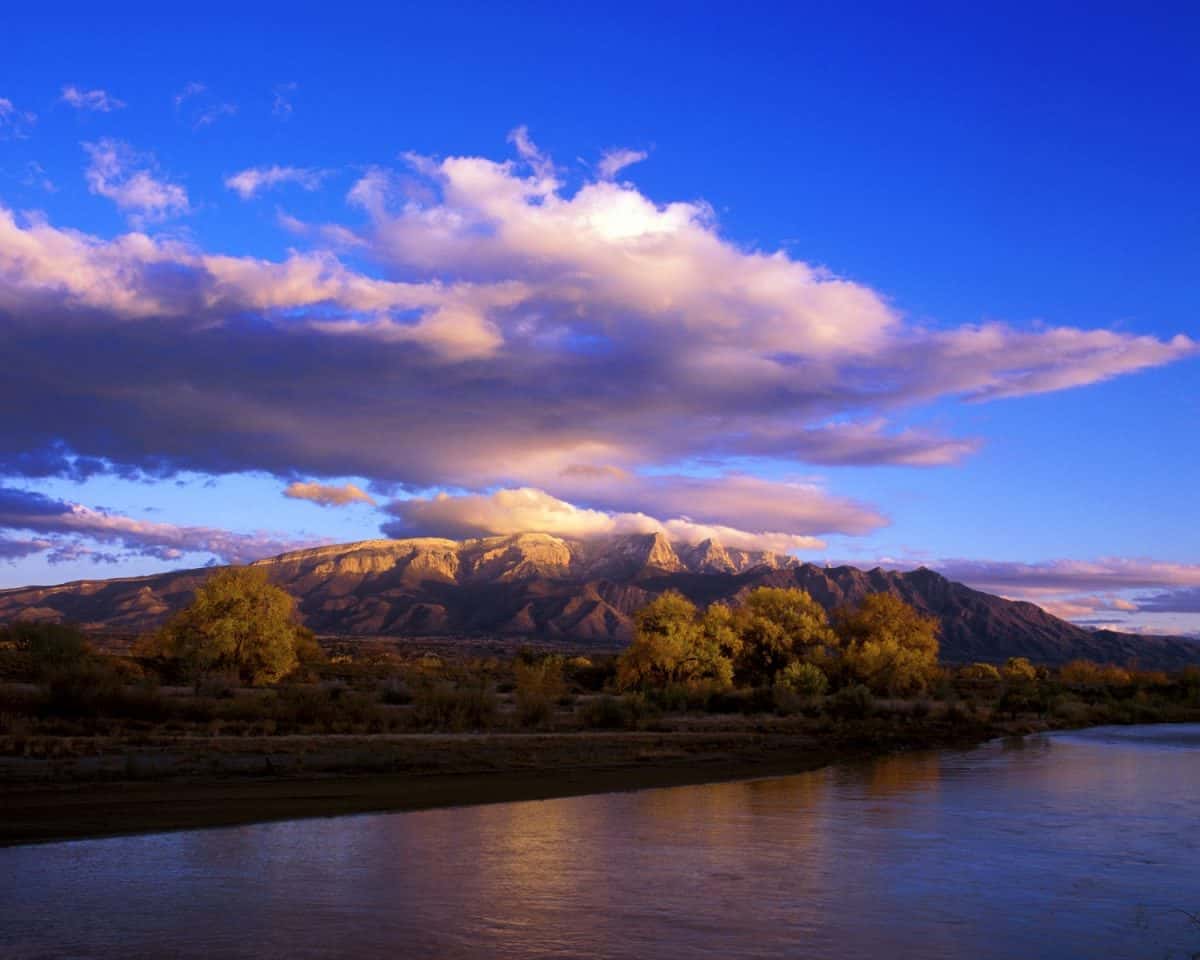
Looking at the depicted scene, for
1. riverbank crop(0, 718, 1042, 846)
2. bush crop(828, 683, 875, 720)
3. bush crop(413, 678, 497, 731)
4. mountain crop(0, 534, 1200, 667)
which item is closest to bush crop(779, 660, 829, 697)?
bush crop(828, 683, 875, 720)

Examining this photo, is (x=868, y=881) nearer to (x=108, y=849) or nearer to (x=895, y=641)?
(x=108, y=849)

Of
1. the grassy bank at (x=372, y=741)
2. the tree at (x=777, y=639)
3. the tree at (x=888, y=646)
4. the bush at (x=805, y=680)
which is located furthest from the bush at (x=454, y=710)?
the tree at (x=888, y=646)

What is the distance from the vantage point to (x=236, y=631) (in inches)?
1934

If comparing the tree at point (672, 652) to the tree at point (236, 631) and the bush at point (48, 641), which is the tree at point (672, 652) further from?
the bush at point (48, 641)

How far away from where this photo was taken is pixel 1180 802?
22.8 metres

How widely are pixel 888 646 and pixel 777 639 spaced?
5528 millimetres

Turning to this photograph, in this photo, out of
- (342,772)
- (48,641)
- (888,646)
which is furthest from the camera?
(888,646)

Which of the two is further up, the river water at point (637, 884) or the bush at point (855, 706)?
the bush at point (855, 706)

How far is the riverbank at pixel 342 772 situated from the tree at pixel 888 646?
21.3 meters

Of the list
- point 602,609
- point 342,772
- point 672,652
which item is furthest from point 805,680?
point 602,609

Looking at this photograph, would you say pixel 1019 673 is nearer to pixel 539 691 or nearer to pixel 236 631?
pixel 539 691

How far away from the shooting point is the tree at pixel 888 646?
2147 inches

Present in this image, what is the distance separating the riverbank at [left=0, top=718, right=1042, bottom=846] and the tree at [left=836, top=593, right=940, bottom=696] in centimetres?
2126

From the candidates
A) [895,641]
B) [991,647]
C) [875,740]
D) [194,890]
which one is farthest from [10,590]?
[194,890]
